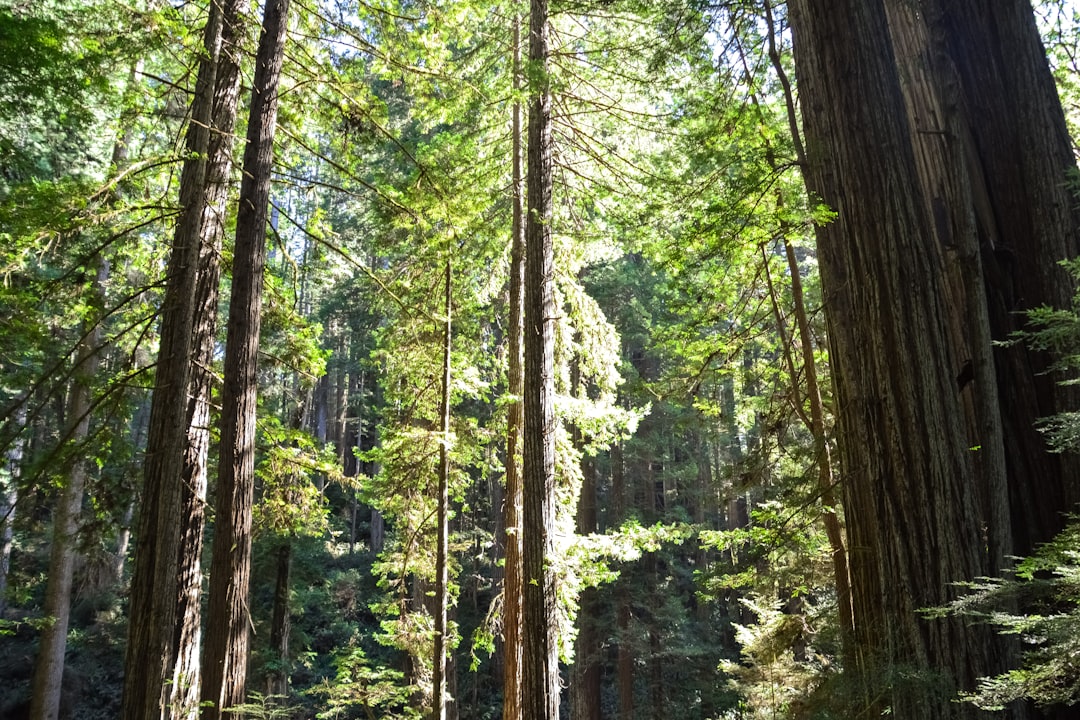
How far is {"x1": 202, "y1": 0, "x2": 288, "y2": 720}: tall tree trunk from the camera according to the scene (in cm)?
516

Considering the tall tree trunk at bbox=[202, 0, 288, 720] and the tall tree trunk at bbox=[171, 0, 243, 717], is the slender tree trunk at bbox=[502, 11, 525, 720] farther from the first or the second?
the tall tree trunk at bbox=[171, 0, 243, 717]

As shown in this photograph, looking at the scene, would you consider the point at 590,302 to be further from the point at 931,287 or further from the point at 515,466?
the point at 931,287

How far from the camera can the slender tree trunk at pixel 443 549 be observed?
7.93 meters

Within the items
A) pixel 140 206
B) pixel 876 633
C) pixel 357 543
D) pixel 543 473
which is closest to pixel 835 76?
pixel 876 633

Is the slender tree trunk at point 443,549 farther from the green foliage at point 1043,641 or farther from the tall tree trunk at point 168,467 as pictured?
the green foliage at point 1043,641

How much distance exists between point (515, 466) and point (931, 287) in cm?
575

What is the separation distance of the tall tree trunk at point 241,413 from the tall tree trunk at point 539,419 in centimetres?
248

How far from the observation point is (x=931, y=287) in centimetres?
376

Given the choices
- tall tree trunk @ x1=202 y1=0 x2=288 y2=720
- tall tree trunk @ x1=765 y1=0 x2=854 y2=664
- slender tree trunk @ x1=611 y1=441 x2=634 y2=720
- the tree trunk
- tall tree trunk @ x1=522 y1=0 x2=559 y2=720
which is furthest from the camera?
slender tree trunk @ x1=611 y1=441 x2=634 y2=720

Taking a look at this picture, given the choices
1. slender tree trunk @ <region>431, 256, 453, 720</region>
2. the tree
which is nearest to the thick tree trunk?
the tree

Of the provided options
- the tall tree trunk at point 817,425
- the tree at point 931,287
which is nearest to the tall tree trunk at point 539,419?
the tall tree trunk at point 817,425

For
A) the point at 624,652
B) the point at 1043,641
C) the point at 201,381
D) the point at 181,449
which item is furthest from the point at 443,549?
the point at 624,652

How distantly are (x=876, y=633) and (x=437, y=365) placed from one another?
22.0 feet

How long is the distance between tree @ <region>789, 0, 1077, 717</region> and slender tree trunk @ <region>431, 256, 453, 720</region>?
5251 mm
